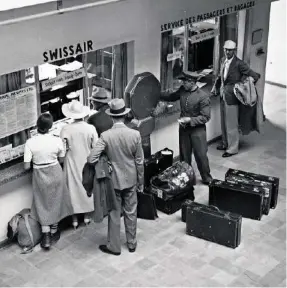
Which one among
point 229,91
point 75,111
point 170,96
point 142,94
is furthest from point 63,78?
point 229,91

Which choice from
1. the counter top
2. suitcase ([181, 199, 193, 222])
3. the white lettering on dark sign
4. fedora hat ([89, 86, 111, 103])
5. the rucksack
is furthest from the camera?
the white lettering on dark sign

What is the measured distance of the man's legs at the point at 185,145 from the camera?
28.4 feet

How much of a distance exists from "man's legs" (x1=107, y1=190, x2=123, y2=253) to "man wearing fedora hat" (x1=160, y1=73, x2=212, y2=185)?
1869 mm

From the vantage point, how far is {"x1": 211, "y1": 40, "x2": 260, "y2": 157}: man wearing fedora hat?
9383mm

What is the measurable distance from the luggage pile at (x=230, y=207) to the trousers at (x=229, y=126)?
4.88ft

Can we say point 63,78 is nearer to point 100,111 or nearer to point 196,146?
point 100,111

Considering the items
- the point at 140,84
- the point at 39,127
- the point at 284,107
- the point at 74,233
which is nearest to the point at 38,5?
the point at 39,127

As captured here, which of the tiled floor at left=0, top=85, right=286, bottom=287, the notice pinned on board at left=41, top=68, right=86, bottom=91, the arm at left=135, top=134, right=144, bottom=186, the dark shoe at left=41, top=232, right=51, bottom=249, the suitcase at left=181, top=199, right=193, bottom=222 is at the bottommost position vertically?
the tiled floor at left=0, top=85, right=286, bottom=287

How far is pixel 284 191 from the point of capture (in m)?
8.81

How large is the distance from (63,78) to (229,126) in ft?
10.4

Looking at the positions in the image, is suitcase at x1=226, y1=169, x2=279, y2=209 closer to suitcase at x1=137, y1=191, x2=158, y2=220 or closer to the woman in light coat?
suitcase at x1=137, y1=191, x2=158, y2=220

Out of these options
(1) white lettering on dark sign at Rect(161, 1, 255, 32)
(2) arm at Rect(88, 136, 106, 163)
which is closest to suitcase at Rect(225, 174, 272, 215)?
(2) arm at Rect(88, 136, 106, 163)

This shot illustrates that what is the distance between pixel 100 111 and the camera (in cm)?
799

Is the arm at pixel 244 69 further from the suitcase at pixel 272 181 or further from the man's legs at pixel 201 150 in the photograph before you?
the suitcase at pixel 272 181
